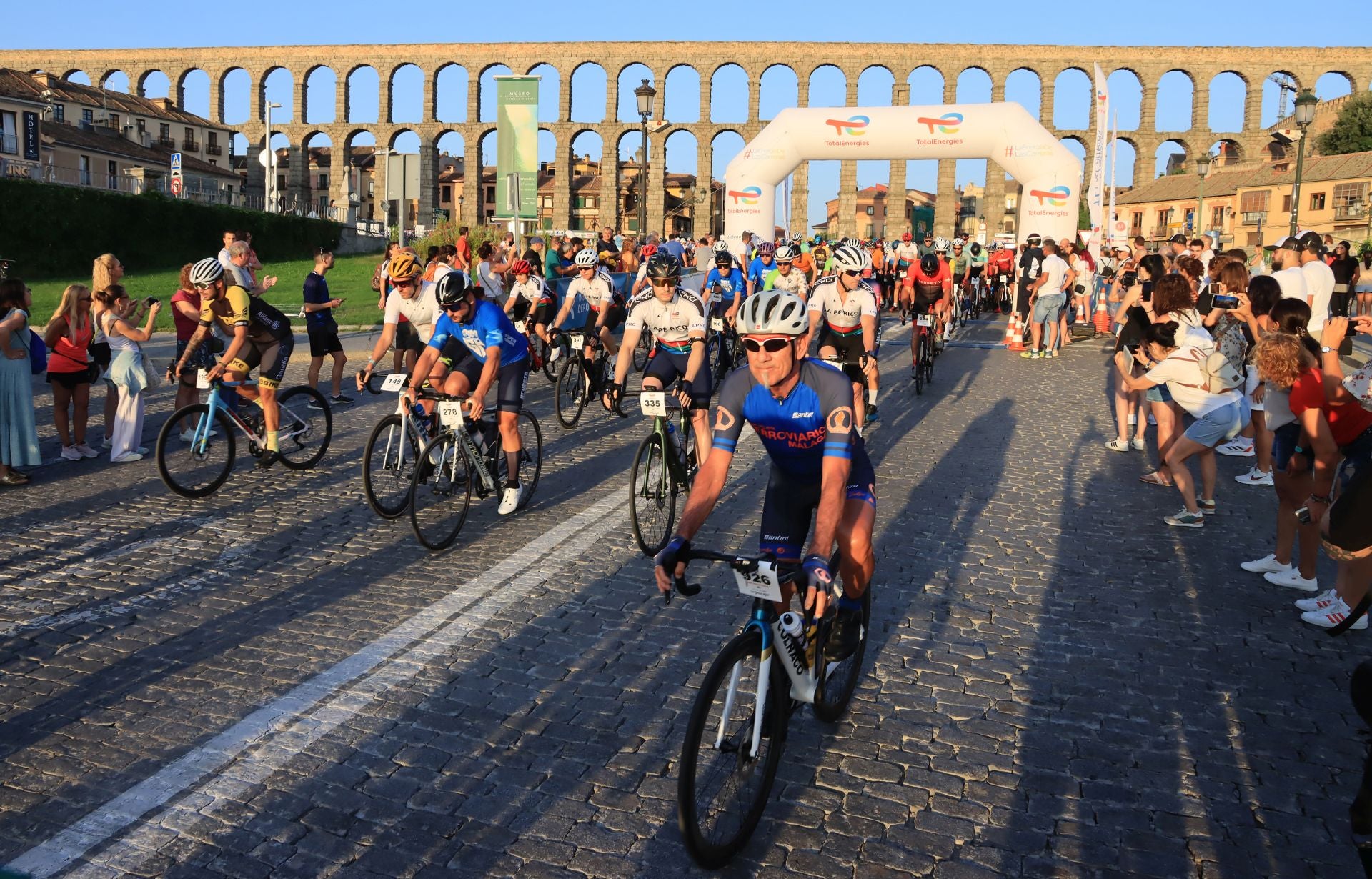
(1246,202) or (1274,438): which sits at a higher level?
(1246,202)

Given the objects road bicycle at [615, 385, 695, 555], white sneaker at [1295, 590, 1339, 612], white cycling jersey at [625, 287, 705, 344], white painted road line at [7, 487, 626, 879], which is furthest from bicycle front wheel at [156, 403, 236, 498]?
white sneaker at [1295, 590, 1339, 612]

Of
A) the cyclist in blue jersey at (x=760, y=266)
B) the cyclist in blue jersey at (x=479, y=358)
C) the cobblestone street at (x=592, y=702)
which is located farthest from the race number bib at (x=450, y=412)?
the cyclist in blue jersey at (x=760, y=266)

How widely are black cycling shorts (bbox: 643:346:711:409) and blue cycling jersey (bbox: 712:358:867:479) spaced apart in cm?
397

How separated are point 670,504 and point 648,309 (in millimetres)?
1740

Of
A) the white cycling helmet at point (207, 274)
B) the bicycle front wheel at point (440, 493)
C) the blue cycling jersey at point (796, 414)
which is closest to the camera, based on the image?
the blue cycling jersey at point (796, 414)

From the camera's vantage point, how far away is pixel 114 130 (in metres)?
76.1

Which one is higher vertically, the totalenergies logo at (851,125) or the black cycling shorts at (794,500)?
the totalenergies logo at (851,125)

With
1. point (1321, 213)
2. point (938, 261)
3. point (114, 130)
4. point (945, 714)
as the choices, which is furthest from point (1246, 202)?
point (945, 714)

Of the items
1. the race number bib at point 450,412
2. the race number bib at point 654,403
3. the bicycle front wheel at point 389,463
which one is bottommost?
the bicycle front wheel at point 389,463

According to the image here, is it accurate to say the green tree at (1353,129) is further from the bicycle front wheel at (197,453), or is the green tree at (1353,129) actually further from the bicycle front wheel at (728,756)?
the bicycle front wheel at (728,756)

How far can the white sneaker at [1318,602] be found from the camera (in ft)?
20.0

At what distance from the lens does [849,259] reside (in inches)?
439

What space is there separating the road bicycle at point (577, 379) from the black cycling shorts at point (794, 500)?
8.05m

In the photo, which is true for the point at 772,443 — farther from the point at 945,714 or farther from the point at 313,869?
the point at 313,869
